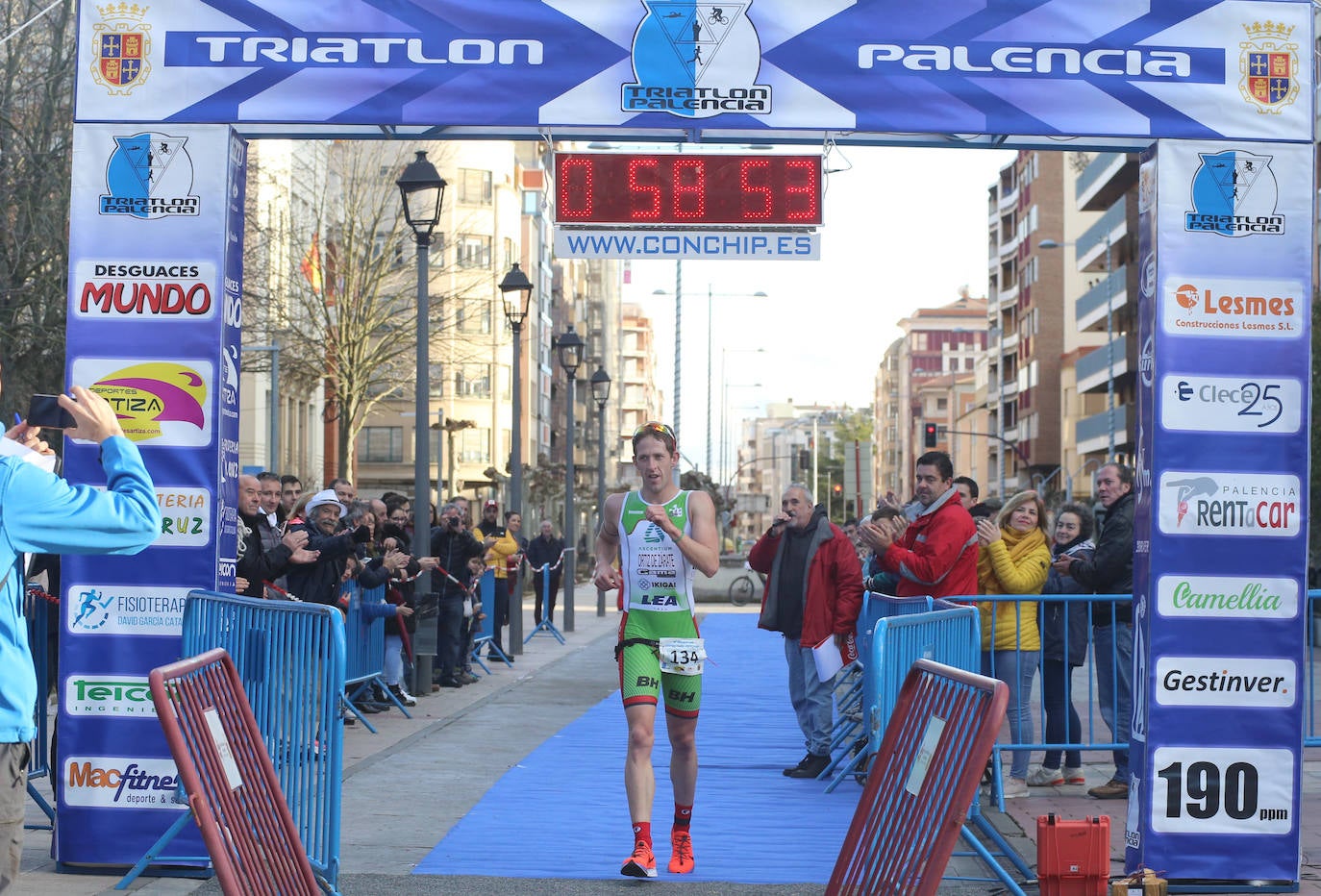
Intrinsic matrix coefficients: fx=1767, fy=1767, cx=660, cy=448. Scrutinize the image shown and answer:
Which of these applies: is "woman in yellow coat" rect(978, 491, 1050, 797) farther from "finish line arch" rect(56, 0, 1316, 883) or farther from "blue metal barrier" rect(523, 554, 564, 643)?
"blue metal barrier" rect(523, 554, 564, 643)

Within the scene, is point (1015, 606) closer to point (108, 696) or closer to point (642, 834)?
point (642, 834)

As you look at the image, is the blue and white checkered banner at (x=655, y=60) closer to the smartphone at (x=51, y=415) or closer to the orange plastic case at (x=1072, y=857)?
the orange plastic case at (x=1072, y=857)

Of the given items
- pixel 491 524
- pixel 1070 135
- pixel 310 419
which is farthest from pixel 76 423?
pixel 310 419

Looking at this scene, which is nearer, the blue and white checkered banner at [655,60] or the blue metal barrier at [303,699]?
the blue metal barrier at [303,699]

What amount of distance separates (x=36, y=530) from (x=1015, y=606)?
738 centimetres

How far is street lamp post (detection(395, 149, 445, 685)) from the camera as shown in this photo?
1736cm

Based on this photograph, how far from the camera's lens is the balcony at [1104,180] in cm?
6169

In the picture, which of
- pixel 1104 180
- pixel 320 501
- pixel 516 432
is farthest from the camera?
pixel 1104 180

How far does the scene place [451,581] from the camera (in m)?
18.3

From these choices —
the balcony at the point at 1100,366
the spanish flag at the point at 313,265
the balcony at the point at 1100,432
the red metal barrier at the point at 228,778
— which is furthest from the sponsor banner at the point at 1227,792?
the balcony at the point at 1100,432

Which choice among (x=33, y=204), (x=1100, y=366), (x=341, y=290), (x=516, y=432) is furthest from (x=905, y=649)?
(x=1100, y=366)

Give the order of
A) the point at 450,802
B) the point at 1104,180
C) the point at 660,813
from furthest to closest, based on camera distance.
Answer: the point at 1104,180, the point at 450,802, the point at 660,813

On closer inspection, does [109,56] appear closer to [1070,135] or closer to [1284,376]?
[1070,135]

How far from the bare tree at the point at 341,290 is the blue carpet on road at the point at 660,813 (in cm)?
3135
